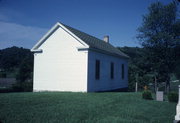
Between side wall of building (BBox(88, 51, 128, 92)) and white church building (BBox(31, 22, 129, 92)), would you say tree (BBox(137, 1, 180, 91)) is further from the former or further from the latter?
white church building (BBox(31, 22, 129, 92))

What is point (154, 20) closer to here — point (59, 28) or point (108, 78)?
point (108, 78)

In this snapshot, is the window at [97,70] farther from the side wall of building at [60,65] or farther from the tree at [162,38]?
the tree at [162,38]

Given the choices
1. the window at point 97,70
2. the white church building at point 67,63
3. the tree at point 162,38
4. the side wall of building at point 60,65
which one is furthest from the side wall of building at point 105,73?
the tree at point 162,38

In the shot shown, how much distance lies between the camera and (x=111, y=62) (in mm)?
21047

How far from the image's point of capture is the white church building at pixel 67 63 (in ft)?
53.7

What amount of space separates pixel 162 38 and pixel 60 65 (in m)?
11.5

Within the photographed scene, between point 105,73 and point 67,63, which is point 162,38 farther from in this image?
point 67,63

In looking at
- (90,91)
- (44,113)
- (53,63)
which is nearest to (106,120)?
(44,113)

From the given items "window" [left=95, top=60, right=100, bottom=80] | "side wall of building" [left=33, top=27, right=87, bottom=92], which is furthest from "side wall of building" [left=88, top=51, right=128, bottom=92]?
"side wall of building" [left=33, top=27, right=87, bottom=92]

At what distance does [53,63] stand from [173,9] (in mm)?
14315

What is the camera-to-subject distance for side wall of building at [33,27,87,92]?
1645 centimetres

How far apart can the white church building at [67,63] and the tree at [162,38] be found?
19.7ft

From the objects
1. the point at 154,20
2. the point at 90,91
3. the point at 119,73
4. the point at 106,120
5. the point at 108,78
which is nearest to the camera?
the point at 106,120

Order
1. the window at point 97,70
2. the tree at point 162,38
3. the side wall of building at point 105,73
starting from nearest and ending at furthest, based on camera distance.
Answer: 1. the side wall of building at point 105,73
2. the window at point 97,70
3. the tree at point 162,38
